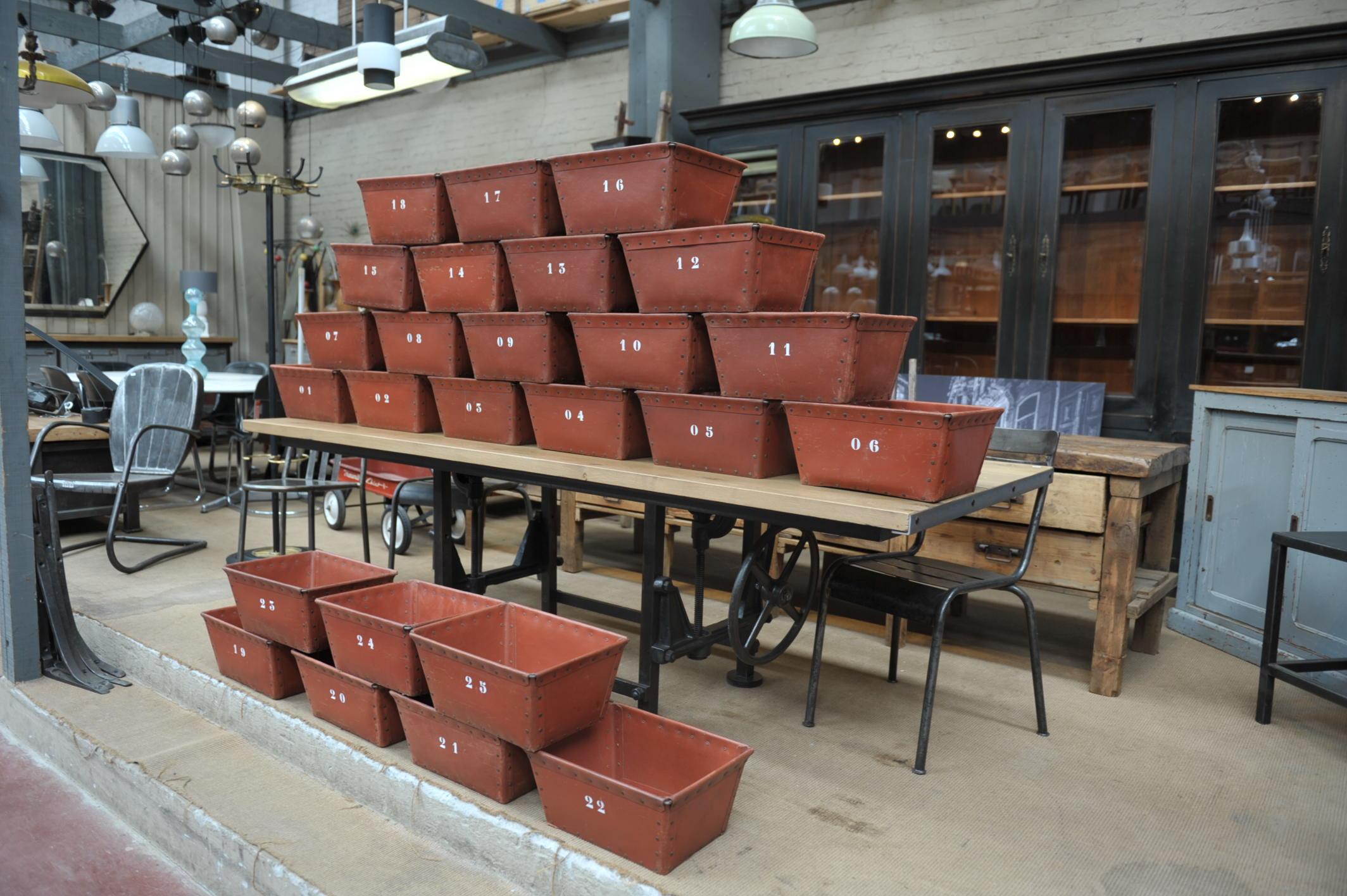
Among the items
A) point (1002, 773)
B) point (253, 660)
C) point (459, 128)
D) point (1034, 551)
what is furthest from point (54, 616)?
point (459, 128)

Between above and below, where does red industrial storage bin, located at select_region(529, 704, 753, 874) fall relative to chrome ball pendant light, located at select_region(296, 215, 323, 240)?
below

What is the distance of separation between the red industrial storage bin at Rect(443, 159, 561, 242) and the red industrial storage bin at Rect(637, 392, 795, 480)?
2.10 feet

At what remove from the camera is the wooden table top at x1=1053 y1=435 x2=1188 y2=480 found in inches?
110

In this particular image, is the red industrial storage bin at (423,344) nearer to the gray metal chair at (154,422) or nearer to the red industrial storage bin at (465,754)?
the red industrial storage bin at (465,754)

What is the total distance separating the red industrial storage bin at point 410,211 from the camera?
112 inches

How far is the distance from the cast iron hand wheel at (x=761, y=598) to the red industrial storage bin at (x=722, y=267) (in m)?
0.65

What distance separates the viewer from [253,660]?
2695 mm

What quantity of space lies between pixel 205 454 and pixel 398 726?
6.22 m

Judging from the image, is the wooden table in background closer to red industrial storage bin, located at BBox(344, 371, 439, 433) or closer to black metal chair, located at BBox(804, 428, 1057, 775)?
black metal chair, located at BBox(804, 428, 1057, 775)

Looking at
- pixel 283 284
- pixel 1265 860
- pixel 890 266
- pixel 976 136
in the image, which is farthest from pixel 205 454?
pixel 1265 860

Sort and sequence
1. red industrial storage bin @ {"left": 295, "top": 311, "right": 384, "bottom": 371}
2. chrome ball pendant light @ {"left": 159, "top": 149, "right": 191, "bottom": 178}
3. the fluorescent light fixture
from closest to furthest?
red industrial storage bin @ {"left": 295, "top": 311, "right": 384, "bottom": 371}
the fluorescent light fixture
chrome ball pendant light @ {"left": 159, "top": 149, "right": 191, "bottom": 178}

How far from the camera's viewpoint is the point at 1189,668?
10.3ft

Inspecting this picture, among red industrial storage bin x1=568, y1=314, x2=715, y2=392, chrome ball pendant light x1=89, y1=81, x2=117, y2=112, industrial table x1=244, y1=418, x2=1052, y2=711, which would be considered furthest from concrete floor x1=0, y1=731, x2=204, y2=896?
chrome ball pendant light x1=89, y1=81, x2=117, y2=112

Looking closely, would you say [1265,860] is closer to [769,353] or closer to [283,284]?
[769,353]
